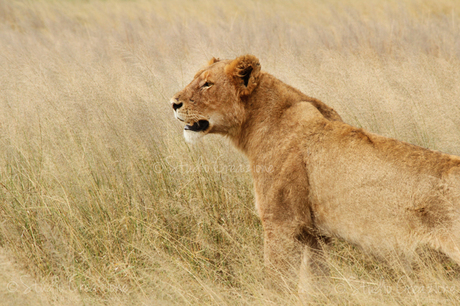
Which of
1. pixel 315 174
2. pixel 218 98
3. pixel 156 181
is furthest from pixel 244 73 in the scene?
pixel 156 181

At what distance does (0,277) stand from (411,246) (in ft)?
8.87

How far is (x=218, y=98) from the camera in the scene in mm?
3467

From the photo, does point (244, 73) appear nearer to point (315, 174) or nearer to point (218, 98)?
point (218, 98)

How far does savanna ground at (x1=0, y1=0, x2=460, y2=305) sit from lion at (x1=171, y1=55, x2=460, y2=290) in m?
0.23

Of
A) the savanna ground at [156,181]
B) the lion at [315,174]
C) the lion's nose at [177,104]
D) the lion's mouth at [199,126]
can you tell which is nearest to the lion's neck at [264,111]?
the lion at [315,174]

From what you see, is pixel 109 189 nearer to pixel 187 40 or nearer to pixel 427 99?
pixel 427 99

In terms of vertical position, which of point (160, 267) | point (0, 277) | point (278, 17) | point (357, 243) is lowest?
point (278, 17)

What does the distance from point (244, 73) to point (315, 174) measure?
0.94 meters

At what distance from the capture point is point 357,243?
2914 mm

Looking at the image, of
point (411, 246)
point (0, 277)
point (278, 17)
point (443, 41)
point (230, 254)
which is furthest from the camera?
point (278, 17)

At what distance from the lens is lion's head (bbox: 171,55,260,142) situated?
11.2 ft

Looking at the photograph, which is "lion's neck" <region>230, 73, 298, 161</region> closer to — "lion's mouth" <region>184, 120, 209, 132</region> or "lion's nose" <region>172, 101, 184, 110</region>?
"lion's mouth" <region>184, 120, 209, 132</region>

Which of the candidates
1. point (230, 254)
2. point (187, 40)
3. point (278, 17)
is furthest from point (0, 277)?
point (278, 17)

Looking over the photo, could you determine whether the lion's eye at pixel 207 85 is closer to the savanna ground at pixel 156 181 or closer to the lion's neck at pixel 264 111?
the lion's neck at pixel 264 111
